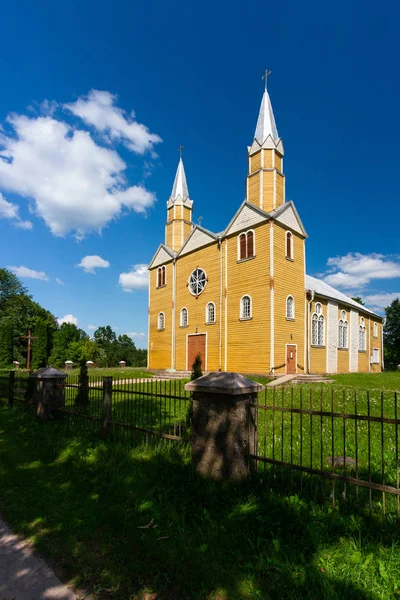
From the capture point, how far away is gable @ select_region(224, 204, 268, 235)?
19.6 m

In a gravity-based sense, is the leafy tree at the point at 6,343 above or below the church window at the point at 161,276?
below

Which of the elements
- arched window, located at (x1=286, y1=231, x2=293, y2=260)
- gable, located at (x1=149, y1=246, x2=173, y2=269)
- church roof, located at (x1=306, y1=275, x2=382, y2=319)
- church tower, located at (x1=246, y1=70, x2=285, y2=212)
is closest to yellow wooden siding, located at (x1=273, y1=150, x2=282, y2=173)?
church tower, located at (x1=246, y1=70, x2=285, y2=212)

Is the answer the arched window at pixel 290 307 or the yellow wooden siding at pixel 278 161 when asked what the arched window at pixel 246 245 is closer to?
the arched window at pixel 290 307

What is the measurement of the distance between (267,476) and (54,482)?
9.58 ft

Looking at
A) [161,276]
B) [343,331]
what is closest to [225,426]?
[161,276]

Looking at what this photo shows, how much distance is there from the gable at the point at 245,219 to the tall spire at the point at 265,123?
4.75m

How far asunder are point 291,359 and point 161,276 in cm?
1279

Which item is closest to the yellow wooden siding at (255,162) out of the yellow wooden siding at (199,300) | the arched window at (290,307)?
the yellow wooden siding at (199,300)

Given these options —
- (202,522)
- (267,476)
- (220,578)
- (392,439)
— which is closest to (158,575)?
(220,578)

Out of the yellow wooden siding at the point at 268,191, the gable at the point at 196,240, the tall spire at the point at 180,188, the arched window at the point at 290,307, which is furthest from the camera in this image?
the tall spire at the point at 180,188

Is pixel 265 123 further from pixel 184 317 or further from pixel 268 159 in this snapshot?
pixel 184 317

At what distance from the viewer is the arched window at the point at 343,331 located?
25.4 m

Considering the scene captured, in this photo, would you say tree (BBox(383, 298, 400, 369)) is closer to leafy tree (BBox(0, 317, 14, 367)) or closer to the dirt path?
leafy tree (BBox(0, 317, 14, 367))

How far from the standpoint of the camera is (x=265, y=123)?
22.2 meters
